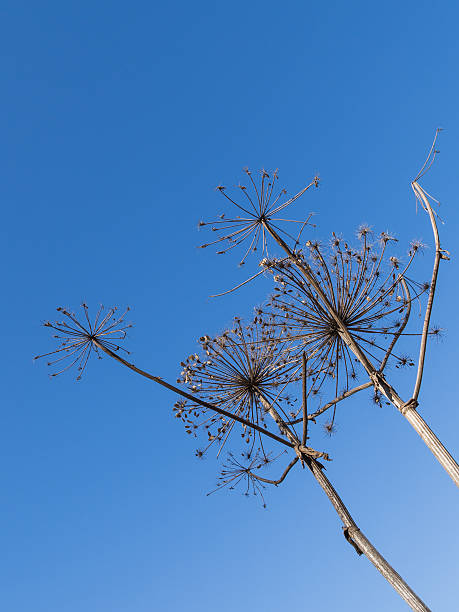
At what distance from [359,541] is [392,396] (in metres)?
2.77

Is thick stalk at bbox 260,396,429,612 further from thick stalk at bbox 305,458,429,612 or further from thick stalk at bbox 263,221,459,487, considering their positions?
thick stalk at bbox 263,221,459,487

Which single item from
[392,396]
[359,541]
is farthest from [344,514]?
[392,396]

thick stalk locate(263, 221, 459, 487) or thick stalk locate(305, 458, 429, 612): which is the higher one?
thick stalk locate(263, 221, 459, 487)

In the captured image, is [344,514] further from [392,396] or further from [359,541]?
[392,396]

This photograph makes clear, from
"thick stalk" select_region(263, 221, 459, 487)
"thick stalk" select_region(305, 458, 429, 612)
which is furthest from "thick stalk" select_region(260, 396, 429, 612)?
"thick stalk" select_region(263, 221, 459, 487)

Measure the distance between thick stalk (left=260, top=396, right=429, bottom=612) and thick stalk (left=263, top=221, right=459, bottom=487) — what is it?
1.50 meters

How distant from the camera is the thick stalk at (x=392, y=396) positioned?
7461mm

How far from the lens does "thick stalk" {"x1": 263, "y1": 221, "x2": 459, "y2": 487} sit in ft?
24.5

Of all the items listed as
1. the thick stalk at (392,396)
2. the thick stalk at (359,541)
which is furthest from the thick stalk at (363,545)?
the thick stalk at (392,396)

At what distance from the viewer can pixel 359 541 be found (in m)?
6.45

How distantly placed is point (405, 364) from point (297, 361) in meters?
2.18

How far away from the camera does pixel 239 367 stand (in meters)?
10.2

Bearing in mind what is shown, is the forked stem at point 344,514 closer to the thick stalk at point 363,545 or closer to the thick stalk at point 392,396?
the thick stalk at point 363,545

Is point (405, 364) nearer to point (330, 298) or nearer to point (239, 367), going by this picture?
point (330, 298)
